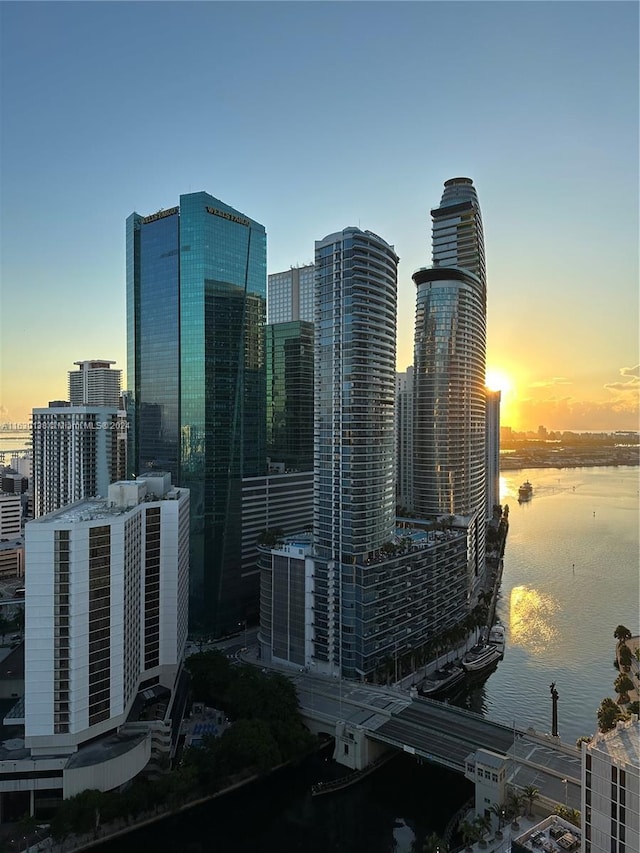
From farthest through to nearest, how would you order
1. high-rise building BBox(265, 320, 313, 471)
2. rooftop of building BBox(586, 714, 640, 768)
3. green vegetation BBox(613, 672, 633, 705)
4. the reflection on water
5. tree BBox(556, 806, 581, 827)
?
high-rise building BBox(265, 320, 313, 471)
the reflection on water
green vegetation BBox(613, 672, 633, 705)
tree BBox(556, 806, 581, 827)
rooftop of building BBox(586, 714, 640, 768)

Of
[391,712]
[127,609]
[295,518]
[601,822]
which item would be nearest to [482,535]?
[295,518]

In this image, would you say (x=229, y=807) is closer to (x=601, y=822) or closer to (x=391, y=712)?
(x=391, y=712)

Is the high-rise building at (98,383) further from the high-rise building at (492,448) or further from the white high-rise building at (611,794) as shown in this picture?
the white high-rise building at (611,794)

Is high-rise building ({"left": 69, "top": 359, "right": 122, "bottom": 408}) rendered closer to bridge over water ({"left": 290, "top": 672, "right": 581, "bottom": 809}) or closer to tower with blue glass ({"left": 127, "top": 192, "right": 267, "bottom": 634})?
tower with blue glass ({"left": 127, "top": 192, "right": 267, "bottom": 634})

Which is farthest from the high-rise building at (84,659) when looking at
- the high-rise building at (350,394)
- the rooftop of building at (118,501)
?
the high-rise building at (350,394)

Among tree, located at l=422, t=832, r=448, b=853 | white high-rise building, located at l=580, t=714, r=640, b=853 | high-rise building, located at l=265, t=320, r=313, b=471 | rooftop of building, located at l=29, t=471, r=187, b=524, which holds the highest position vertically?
high-rise building, located at l=265, t=320, r=313, b=471

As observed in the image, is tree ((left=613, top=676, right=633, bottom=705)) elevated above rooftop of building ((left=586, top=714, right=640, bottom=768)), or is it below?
below

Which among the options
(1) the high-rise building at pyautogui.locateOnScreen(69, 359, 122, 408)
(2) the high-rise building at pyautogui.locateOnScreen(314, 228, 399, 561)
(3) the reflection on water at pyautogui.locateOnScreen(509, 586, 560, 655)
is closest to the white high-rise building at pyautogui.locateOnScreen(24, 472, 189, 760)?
(2) the high-rise building at pyautogui.locateOnScreen(314, 228, 399, 561)
